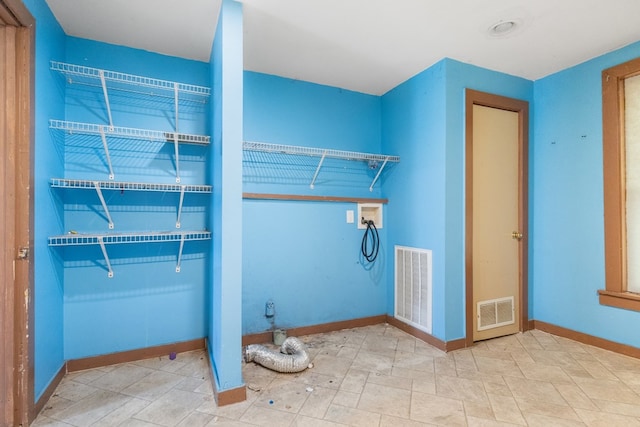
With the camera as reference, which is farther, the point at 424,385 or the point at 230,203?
the point at 424,385

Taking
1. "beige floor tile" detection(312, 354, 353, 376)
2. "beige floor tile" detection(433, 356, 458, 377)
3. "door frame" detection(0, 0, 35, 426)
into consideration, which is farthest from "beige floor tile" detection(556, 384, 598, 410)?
"door frame" detection(0, 0, 35, 426)

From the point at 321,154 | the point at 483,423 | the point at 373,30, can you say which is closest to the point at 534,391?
the point at 483,423

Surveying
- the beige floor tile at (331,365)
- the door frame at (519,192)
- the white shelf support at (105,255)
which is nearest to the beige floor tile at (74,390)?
the white shelf support at (105,255)

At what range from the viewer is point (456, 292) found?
2.50m

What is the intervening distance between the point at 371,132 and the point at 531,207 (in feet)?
5.46

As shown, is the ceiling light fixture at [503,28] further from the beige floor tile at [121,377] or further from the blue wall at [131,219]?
the beige floor tile at [121,377]

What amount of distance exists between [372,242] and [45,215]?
8.17 ft

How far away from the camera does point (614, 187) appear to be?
7.70ft

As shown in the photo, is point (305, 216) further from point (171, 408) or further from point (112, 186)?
point (171, 408)

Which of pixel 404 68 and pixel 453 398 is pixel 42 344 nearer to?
pixel 453 398

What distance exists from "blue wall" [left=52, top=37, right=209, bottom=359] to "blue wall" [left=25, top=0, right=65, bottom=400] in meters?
0.11

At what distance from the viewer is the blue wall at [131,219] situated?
83.7 inches

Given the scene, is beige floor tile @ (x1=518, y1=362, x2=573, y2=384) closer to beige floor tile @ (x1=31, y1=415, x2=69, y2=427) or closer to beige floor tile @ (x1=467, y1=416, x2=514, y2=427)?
beige floor tile @ (x1=467, y1=416, x2=514, y2=427)

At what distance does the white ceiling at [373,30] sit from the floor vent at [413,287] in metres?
1.63
